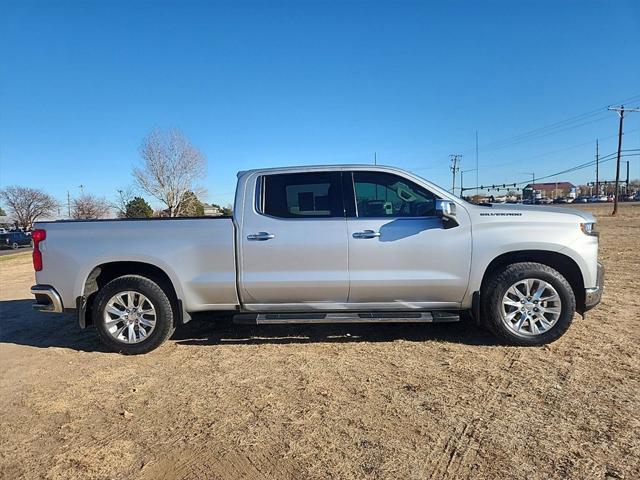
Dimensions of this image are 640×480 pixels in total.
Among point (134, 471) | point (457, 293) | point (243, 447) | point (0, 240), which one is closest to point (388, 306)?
point (457, 293)

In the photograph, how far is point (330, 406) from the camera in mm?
3422

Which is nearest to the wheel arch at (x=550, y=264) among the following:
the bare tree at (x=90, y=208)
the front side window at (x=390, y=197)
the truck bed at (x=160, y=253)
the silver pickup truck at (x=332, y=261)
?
the silver pickup truck at (x=332, y=261)

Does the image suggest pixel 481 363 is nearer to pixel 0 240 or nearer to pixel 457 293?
pixel 457 293

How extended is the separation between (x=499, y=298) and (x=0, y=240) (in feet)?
162

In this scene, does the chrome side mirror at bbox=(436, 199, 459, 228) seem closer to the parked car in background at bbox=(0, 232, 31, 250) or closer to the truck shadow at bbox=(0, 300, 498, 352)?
the truck shadow at bbox=(0, 300, 498, 352)

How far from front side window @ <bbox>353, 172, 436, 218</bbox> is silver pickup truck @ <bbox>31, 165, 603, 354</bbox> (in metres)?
0.01

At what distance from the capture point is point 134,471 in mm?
2695

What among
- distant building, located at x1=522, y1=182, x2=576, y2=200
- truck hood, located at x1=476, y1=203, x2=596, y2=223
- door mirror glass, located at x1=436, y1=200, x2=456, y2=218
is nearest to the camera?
door mirror glass, located at x1=436, y1=200, x2=456, y2=218

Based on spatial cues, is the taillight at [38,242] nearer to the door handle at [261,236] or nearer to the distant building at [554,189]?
the door handle at [261,236]

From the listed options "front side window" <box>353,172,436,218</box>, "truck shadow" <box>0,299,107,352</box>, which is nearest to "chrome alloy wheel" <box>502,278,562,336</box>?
"front side window" <box>353,172,436,218</box>

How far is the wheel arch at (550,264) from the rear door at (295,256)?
1.53m

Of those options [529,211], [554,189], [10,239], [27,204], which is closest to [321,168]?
[529,211]

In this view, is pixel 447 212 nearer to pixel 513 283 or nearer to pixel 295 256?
pixel 513 283

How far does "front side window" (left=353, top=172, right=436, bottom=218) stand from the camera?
4.74 metres
